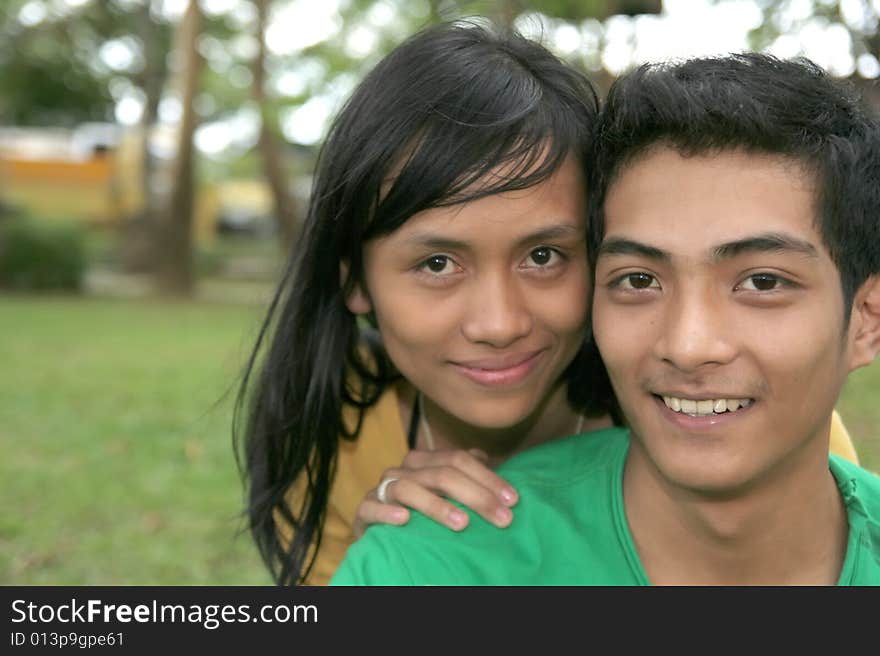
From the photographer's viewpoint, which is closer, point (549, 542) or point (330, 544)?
point (549, 542)

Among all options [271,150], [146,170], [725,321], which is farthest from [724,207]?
[146,170]

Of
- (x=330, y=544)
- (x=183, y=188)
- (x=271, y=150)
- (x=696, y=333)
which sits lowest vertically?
(x=330, y=544)

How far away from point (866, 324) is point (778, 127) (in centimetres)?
43

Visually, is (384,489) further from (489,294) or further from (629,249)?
(629,249)

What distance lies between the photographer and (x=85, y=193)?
86.7 feet

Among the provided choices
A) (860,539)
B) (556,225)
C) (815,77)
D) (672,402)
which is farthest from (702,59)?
(860,539)

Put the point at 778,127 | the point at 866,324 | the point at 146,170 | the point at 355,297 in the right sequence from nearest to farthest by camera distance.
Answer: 1. the point at 778,127
2. the point at 866,324
3. the point at 355,297
4. the point at 146,170

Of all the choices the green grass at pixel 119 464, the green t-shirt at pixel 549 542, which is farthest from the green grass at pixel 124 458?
the green t-shirt at pixel 549 542

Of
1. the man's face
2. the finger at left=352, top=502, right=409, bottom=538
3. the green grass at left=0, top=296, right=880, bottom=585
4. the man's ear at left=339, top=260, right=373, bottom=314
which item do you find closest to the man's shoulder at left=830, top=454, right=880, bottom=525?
the man's face

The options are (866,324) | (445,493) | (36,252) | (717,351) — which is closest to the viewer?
(717,351)

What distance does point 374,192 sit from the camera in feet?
8.13

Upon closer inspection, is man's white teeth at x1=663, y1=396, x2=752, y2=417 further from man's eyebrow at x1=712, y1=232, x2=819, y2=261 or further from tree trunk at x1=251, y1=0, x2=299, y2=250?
tree trunk at x1=251, y1=0, x2=299, y2=250
